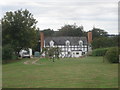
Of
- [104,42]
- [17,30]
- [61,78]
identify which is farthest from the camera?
[104,42]

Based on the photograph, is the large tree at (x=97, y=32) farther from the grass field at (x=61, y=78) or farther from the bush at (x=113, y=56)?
the grass field at (x=61, y=78)

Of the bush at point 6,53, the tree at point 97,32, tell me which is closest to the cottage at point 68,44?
the tree at point 97,32

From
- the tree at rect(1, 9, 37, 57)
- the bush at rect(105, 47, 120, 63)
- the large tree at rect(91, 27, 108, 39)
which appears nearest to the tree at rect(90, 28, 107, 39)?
the large tree at rect(91, 27, 108, 39)

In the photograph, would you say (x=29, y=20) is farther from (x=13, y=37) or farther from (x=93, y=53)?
(x=93, y=53)

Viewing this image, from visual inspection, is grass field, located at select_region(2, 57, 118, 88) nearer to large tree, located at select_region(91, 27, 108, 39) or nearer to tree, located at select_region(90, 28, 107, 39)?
tree, located at select_region(90, 28, 107, 39)

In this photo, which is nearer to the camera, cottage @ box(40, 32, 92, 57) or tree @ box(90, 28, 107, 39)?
cottage @ box(40, 32, 92, 57)

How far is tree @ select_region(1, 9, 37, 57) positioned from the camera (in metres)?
51.8

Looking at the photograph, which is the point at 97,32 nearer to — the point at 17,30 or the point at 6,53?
the point at 17,30

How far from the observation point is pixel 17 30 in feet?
174

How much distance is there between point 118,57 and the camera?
32.6 metres

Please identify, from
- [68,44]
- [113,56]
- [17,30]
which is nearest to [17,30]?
[17,30]

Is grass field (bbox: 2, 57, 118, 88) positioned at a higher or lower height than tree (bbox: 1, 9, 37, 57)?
lower

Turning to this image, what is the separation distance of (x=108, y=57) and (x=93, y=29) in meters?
69.3

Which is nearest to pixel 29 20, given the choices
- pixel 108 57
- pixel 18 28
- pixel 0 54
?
pixel 18 28
